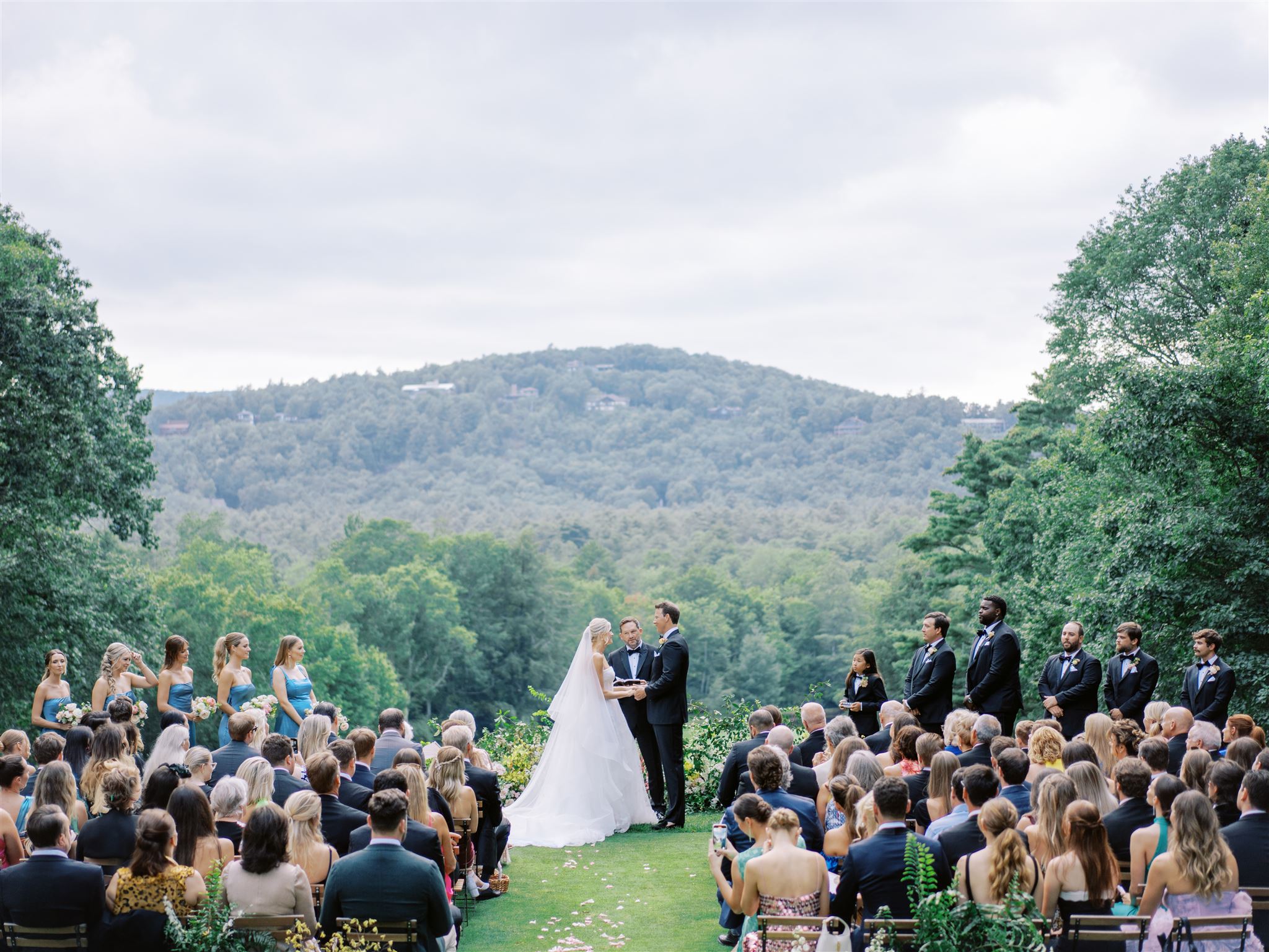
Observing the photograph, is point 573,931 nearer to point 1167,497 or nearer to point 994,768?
point 994,768

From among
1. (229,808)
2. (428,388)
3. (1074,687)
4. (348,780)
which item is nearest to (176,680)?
(348,780)

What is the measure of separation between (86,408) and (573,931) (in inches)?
670

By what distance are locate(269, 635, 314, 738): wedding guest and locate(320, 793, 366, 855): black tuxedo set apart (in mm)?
3565

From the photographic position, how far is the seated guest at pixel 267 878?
18.3 feet

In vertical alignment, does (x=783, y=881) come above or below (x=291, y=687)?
below

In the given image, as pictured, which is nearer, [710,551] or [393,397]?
[710,551]

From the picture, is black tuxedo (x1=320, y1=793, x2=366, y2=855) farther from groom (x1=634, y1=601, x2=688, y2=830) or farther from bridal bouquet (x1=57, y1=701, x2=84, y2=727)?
bridal bouquet (x1=57, y1=701, x2=84, y2=727)

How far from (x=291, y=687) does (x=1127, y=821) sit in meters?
7.13

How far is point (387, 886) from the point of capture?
573 centimetres

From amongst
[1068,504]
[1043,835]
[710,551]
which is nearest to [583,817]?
[1043,835]

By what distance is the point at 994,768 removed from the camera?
754cm

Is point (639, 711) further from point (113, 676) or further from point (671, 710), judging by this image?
point (113, 676)

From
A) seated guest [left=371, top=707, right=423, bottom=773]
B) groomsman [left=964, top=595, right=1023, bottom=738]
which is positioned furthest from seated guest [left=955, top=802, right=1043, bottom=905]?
groomsman [left=964, top=595, right=1023, bottom=738]

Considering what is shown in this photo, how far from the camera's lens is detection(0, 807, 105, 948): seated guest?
5.54 m
